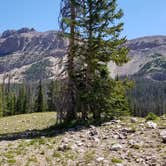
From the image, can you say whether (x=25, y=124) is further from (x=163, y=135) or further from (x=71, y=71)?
(x=163, y=135)

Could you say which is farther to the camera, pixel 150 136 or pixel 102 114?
pixel 102 114

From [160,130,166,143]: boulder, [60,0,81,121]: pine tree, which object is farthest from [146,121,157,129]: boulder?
[60,0,81,121]: pine tree

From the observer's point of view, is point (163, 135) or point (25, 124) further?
point (25, 124)

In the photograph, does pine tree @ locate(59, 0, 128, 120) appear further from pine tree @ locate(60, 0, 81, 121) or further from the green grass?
the green grass

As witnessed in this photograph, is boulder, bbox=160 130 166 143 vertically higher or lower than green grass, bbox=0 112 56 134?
higher

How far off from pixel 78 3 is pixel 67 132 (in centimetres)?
923

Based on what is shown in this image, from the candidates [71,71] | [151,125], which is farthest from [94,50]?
[151,125]

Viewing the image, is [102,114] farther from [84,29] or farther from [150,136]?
[150,136]

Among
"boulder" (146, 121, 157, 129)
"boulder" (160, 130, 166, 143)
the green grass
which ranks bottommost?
the green grass

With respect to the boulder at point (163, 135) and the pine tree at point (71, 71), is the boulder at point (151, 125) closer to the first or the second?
the boulder at point (163, 135)

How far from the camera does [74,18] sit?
25203 millimetres

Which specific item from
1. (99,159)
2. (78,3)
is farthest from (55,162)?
(78,3)

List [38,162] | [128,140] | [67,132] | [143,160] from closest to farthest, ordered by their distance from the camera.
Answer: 1. [143,160]
2. [38,162]
3. [128,140]
4. [67,132]

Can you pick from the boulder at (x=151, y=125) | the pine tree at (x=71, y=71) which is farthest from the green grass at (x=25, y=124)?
the boulder at (x=151, y=125)
